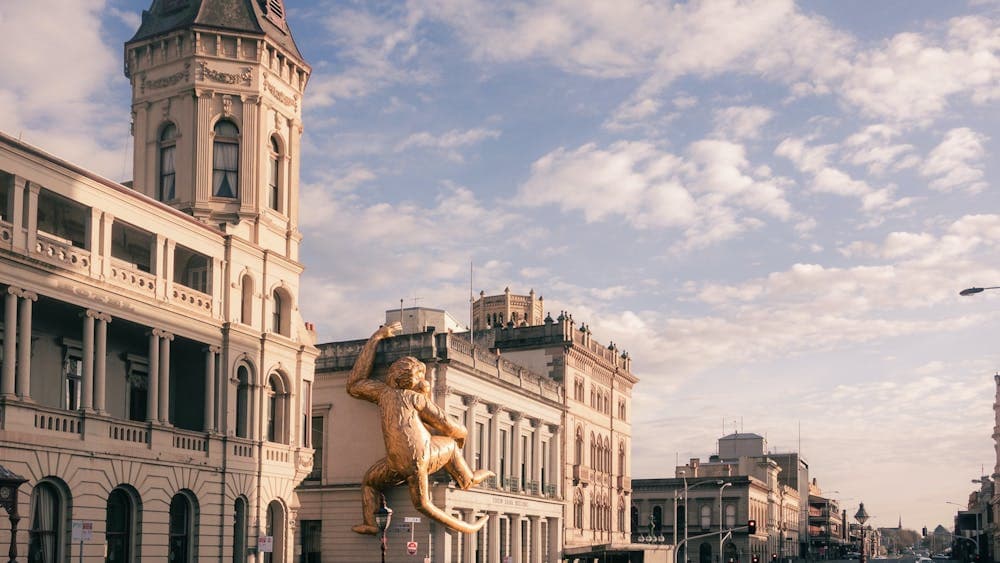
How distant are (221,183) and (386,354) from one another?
1741 cm

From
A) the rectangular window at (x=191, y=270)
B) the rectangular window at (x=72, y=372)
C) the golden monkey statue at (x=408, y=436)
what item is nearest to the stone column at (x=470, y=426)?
the golden monkey statue at (x=408, y=436)

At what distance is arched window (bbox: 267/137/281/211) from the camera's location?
4763cm

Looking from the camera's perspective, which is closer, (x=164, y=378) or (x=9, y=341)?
(x=9, y=341)

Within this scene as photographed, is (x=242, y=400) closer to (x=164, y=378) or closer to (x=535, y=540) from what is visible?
(x=164, y=378)

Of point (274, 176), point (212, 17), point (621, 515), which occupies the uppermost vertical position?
point (212, 17)

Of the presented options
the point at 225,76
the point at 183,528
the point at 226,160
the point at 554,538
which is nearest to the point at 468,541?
the point at 554,538

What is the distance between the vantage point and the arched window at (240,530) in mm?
43656

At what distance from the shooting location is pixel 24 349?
34.3 metres

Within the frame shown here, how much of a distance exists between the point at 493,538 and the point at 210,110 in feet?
96.7

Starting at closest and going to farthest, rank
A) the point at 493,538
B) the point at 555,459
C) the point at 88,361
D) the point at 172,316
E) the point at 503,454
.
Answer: the point at 88,361 → the point at 172,316 → the point at 493,538 → the point at 503,454 → the point at 555,459

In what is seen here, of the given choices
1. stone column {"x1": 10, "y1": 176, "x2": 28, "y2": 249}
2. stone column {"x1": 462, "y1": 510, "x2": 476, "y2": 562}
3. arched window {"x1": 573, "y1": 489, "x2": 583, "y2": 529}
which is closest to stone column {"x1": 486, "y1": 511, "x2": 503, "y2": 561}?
stone column {"x1": 462, "y1": 510, "x2": 476, "y2": 562}

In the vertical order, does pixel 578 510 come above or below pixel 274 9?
below

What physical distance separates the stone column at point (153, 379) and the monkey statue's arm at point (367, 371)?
16.6 meters

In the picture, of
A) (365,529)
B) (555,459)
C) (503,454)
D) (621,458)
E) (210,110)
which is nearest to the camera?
(210,110)
